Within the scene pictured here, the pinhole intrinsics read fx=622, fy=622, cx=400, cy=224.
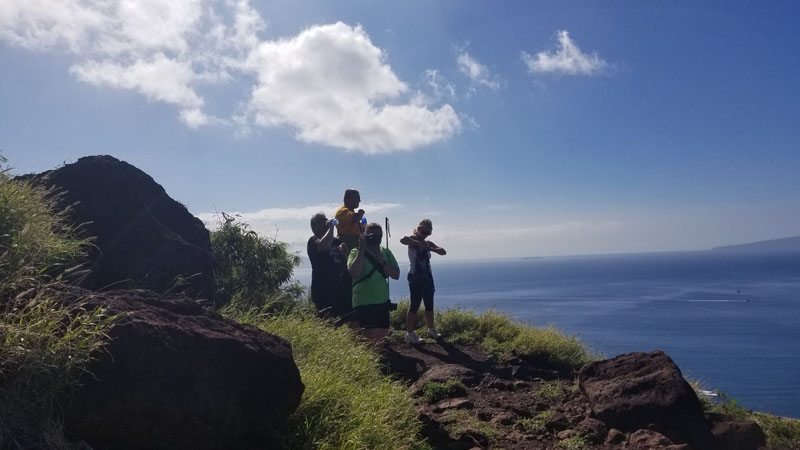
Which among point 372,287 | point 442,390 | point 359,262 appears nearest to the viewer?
point 442,390

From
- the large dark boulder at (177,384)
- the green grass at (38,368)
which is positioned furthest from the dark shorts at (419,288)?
the green grass at (38,368)

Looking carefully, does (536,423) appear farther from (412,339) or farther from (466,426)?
(412,339)

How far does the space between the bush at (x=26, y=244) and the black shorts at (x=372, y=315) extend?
3314 millimetres

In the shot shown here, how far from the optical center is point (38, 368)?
3242 millimetres

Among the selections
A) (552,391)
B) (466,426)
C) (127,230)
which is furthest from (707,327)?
(127,230)

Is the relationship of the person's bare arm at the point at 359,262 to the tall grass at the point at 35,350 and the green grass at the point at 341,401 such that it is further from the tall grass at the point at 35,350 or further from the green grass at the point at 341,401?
the tall grass at the point at 35,350

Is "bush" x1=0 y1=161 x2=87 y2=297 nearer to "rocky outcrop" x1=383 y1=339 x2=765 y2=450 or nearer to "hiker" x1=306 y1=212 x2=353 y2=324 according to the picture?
"rocky outcrop" x1=383 y1=339 x2=765 y2=450

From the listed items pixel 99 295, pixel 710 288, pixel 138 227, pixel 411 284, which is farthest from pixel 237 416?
pixel 710 288

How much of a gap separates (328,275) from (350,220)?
800 millimetres

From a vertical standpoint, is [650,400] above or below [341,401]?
below

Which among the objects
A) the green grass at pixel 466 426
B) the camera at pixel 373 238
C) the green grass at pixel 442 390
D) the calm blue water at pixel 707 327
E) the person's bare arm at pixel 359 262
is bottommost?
the calm blue water at pixel 707 327

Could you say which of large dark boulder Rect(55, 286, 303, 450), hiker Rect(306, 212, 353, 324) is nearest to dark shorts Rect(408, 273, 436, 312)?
hiker Rect(306, 212, 353, 324)

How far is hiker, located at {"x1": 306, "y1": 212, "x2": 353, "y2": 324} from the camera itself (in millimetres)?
8242

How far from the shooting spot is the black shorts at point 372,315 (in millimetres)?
7527
